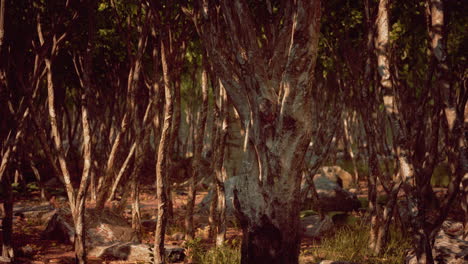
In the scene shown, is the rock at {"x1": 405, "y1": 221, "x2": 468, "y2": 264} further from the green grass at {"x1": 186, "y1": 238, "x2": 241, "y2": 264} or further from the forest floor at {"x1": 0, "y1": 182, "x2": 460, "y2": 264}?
the green grass at {"x1": 186, "y1": 238, "x2": 241, "y2": 264}

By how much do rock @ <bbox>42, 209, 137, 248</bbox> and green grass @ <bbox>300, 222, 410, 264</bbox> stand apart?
3.18 m

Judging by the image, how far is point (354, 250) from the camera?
7.23 metres

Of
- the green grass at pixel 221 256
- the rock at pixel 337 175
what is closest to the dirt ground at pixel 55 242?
the green grass at pixel 221 256

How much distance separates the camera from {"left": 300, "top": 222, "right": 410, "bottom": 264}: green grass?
22.6ft

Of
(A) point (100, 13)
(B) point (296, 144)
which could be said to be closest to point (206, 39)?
(B) point (296, 144)

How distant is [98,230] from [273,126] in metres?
4.67

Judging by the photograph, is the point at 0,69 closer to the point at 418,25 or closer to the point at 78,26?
the point at 78,26

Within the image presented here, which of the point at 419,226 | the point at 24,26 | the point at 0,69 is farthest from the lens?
the point at 24,26

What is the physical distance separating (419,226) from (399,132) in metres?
1.00

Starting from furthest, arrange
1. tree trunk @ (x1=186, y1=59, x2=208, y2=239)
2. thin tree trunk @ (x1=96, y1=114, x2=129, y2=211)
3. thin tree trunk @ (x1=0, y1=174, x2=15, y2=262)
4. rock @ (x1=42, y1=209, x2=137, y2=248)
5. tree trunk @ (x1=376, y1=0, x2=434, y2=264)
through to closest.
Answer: tree trunk @ (x1=186, y1=59, x2=208, y2=239)
rock @ (x1=42, y1=209, x2=137, y2=248)
thin tree trunk @ (x1=96, y1=114, x2=129, y2=211)
thin tree trunk @ (x1=0, y1=174, x2=15, y2=262)
tree trunk @ (x1=376, y1=0, x2=434, y2=264)

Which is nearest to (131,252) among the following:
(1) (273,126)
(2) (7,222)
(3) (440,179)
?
(2) (7,222)

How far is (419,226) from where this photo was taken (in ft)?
14.7

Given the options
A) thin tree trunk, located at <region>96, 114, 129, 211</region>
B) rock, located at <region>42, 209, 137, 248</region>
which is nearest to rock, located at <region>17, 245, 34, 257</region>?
rock, located at <region>42, 209, 137, 248</region>

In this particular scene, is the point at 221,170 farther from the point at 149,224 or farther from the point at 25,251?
the point at 25,251
